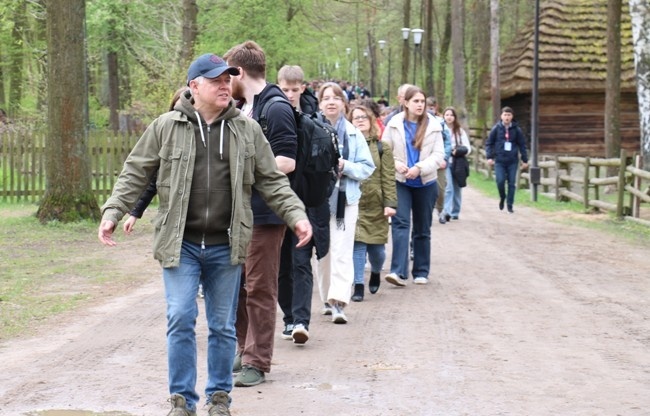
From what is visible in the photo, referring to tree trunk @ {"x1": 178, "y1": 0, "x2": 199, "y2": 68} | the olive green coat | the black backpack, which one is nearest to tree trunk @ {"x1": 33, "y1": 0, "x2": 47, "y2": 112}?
tree trunk @ {"x1": 178, "y1": 0, "x2": 199, "y2": 68}

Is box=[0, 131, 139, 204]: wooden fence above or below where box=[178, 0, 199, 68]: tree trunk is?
below

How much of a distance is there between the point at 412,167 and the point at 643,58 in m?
13.6

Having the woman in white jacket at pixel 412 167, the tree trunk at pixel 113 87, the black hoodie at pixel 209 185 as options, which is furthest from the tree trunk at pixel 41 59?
the black hoodie at pixel 209 185

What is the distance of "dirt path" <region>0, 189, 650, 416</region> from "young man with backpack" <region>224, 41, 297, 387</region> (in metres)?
0.21

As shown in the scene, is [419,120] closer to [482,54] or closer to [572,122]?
[572,122]

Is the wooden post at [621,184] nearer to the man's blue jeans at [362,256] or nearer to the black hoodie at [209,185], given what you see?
the man's blue jeans at [362,256]

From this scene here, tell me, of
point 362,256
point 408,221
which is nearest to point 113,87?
point 408,221

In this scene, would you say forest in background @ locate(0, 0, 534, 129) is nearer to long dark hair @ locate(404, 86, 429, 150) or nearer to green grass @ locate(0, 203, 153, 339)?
green grass @ locate(0, 203, 153, 339)

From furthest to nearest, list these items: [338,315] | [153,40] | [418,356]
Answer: [153,40]
[338,315]
[418,356]

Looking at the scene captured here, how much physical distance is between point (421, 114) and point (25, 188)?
13244mm

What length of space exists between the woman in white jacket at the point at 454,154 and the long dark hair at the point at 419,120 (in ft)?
21.9

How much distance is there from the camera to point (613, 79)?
24859 millimetres

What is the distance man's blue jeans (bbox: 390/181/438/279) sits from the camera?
1121 cm

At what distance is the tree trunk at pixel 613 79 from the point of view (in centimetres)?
2419
